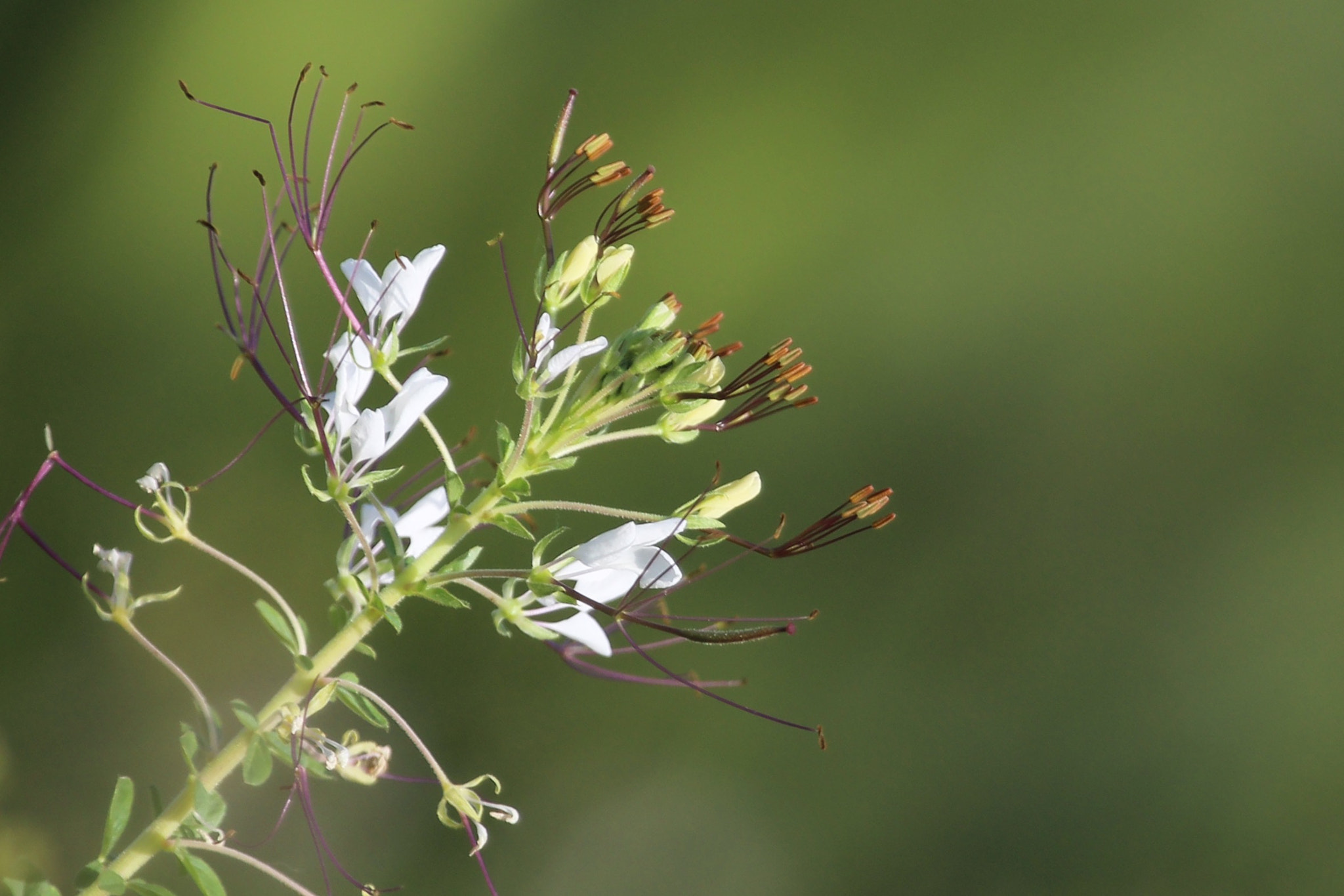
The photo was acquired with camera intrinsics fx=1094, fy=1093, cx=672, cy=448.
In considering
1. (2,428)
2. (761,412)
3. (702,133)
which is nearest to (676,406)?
(761,412)

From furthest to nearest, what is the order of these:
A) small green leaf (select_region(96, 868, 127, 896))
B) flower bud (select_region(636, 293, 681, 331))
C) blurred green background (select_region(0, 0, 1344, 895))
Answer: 1. blurred green background (select_region(0, 0, 1344, 895))
2. flower bud (select_region(636, 293, 681, 331))
3. small green leaf (select_region(96, 868, 127, 896))

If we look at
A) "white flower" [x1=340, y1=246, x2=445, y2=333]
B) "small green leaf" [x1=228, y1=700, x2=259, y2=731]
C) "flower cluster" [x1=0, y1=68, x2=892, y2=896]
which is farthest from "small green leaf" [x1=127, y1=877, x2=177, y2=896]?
"white flower" [x1=340, y1=246, x2=445, y2=333]

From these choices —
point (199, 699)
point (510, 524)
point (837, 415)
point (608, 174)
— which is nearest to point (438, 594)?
point (510, 524)

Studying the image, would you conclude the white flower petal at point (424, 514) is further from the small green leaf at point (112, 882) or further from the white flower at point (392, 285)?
the small green leaf at point (112, 882)

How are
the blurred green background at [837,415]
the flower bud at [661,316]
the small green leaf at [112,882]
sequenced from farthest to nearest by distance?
the blurred green background at [837,415]
the flower bud at [661,316]
the small green leaf at [112,882]

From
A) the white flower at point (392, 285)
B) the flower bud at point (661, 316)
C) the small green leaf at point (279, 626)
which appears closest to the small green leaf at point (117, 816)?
the small green leaf at point (279, 626)

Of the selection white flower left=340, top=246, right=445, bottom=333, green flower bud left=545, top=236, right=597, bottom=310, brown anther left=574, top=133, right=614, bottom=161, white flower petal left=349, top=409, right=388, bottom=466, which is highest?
brown anther left=574, top=133, right=614, bottom=161

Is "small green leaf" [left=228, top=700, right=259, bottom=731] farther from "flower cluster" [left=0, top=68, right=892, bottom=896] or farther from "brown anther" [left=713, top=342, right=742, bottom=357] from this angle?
"brown anther" [left=713, top=342, right=742, bottom=357]
